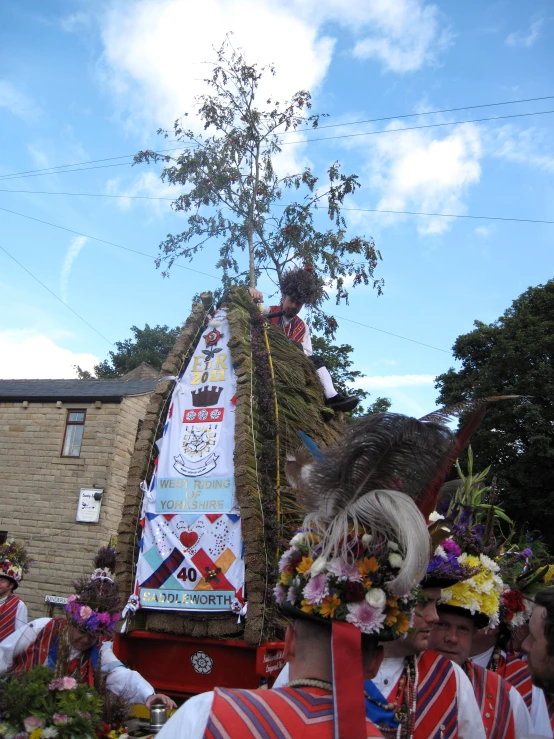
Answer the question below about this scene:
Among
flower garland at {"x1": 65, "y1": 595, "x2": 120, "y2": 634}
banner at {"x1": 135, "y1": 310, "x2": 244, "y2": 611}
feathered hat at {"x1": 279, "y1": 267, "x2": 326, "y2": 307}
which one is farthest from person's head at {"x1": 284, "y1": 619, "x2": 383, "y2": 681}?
feathered hat at {"x1": 279, "y1": 267, "x2": 326, "y2": 307}

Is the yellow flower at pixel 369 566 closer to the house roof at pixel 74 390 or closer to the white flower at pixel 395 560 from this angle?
the white flower at pixel 395 560

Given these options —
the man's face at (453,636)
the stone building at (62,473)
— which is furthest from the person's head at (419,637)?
the stone building at (62,473)

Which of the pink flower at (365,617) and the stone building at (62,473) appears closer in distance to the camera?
the pink flower at (365,617)

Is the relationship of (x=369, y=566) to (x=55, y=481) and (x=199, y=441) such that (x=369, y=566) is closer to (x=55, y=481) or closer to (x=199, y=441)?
(x=199, y=441)

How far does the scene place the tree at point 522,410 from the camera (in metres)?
17.5

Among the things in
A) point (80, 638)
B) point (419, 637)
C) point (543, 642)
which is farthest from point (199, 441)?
point (543, 642)

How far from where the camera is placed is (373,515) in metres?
1.85

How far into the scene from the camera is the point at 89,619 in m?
4.01

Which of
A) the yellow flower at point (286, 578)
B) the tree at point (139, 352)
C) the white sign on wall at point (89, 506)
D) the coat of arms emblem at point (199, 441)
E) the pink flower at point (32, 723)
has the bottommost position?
the pink flower at point (32, 723)

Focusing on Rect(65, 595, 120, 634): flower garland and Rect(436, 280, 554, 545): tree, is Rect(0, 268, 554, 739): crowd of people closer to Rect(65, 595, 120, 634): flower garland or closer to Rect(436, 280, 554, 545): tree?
Rect(65, 595, 120, 634): flower garland

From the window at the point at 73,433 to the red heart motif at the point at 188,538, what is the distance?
14406 mm

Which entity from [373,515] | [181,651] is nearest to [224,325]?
[181,651]

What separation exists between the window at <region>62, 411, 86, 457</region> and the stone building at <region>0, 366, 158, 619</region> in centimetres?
3

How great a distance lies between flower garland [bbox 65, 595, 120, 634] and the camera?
13.1 ft
